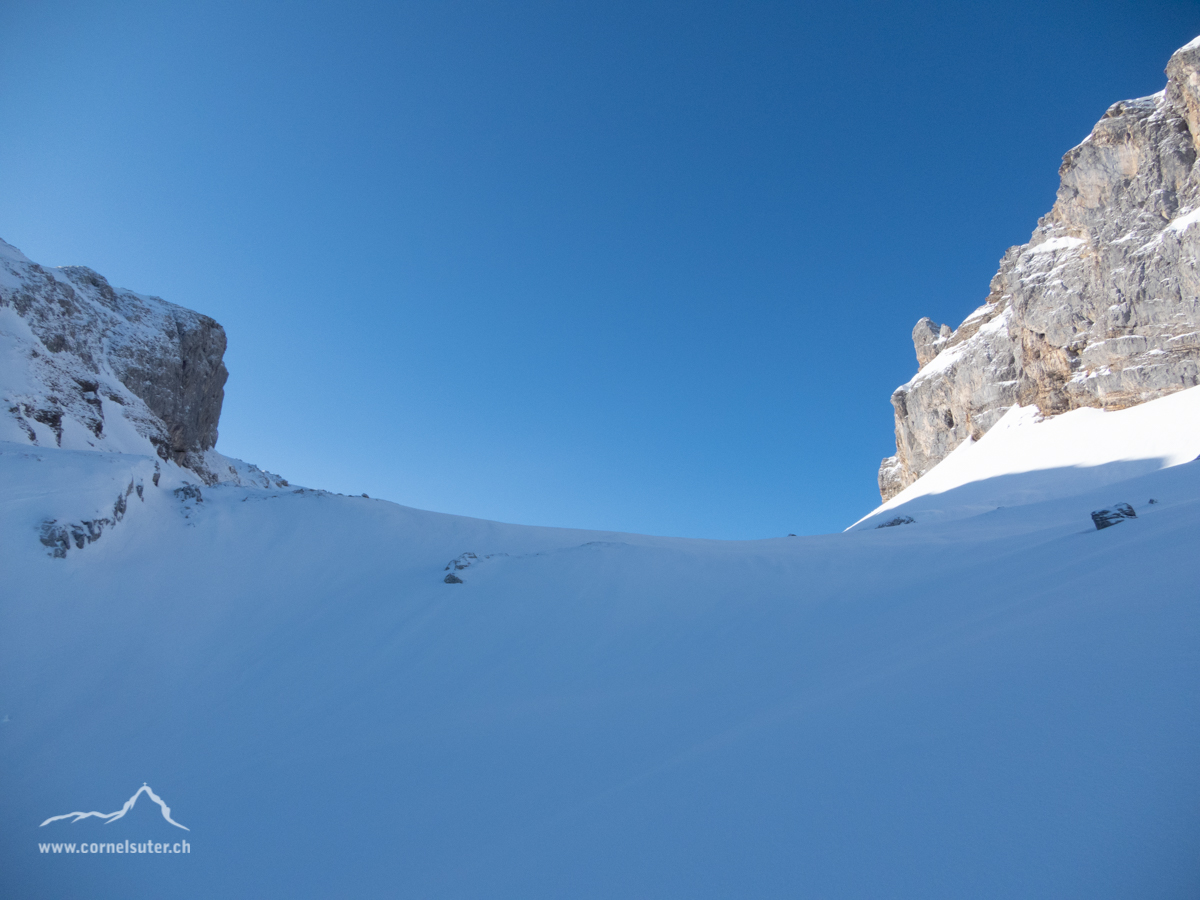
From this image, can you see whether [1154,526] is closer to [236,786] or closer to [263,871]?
[263,871]

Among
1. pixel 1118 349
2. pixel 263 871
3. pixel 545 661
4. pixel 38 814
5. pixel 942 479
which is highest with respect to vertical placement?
pixel 1118 349

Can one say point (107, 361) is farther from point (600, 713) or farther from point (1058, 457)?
point (1058, 457)

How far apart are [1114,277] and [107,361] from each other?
5430 centimetres

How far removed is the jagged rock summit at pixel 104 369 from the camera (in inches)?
625

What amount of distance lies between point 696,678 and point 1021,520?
12481 millimetres

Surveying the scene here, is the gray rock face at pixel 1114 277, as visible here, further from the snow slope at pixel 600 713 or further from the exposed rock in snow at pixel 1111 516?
the exposed rock in snow at pixel 1111 516

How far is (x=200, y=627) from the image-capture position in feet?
28.3

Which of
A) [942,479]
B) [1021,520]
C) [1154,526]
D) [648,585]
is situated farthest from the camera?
[942,479]

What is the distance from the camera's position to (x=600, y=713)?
547cm

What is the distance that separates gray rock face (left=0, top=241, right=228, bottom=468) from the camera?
659 inches

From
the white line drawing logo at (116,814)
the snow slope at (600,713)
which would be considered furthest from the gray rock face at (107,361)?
the white line drawing logo at (116,814)

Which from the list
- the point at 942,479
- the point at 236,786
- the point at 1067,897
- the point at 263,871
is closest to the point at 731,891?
the point at 1067,897

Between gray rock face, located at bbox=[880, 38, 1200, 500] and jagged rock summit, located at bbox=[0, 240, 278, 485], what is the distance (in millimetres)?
49656

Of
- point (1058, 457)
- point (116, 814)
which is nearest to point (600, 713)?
point (116, 814)
